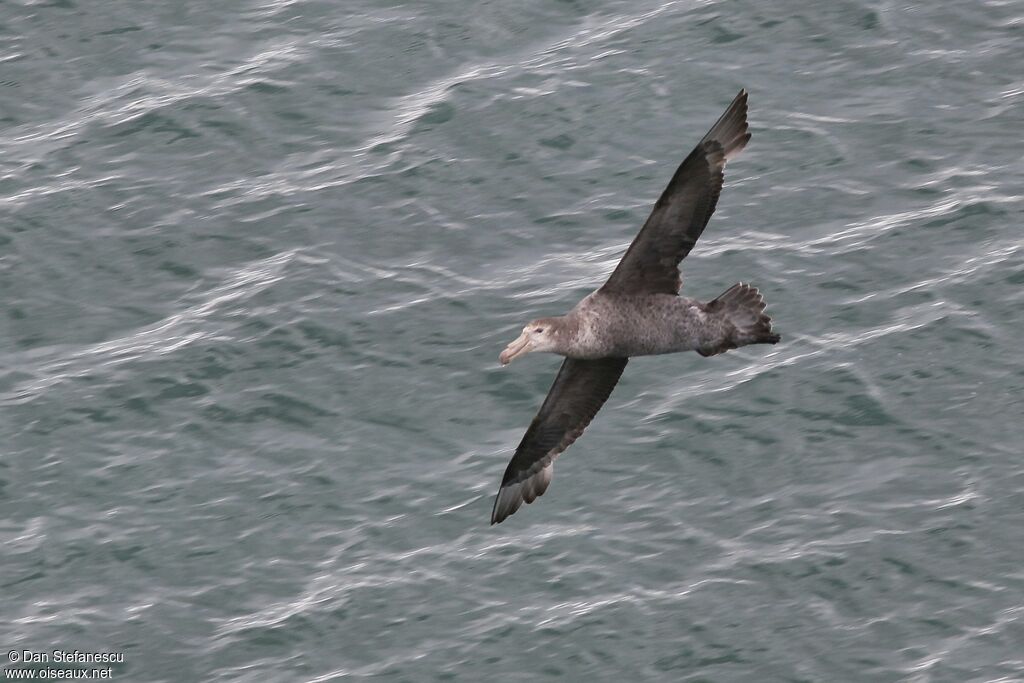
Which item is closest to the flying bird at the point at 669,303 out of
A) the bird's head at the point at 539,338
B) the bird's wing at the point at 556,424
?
the bird's head at the point at 539,338

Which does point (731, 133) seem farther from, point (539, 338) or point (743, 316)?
point (539, 338)

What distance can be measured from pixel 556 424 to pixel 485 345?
4799 mm

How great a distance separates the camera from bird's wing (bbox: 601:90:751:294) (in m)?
15.7

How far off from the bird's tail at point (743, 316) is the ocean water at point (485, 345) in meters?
3.79

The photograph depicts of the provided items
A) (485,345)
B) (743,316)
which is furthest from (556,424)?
(485,345)

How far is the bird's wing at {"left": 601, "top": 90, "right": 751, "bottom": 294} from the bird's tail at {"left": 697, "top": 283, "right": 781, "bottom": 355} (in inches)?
16.7

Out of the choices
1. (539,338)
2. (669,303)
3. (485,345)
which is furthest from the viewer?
(485,345)

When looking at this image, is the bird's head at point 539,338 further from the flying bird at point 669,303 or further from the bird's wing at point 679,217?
the bird's wing at point 679,217

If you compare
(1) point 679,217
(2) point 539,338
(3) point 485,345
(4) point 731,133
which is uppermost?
(4) point 731,133

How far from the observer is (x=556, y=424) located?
1706cm

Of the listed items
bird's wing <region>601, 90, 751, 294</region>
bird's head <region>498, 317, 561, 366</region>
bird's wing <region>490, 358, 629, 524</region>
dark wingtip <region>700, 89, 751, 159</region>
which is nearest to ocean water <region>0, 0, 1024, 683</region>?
bird's wing <region>490, 358, 629, 524</region>

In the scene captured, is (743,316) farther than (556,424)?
No

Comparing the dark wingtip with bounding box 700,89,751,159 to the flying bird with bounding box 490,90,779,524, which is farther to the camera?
the dark wingtip with bounding box 700,89,751,159

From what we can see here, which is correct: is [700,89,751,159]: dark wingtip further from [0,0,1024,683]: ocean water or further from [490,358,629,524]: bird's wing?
[0,0,1024,683]: ocean water
